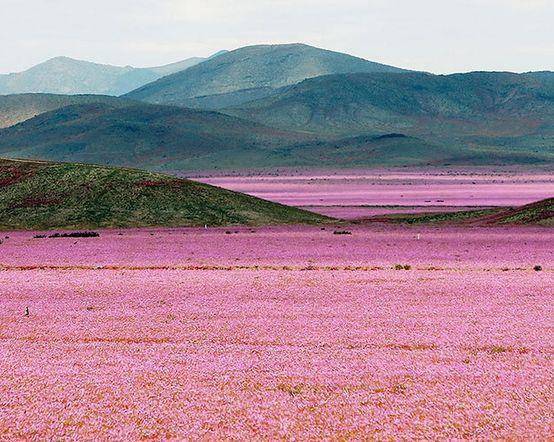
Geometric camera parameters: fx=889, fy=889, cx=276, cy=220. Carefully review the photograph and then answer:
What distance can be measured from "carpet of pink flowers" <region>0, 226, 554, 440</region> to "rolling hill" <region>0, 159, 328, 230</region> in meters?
24.2

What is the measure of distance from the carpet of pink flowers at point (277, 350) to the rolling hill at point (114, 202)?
24.2 m

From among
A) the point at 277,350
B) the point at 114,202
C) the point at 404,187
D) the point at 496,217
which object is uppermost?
the point at 114,202

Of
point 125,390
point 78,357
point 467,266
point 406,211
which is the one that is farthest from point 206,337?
point 406,211

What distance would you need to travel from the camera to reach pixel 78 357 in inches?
739

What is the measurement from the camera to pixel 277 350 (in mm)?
19359

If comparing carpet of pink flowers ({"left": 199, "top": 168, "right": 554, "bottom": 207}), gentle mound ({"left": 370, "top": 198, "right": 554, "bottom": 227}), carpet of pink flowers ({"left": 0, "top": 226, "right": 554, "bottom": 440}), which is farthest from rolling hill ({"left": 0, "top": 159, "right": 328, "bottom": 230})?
carpet of pink flowers ({"left": 0, "top": 226, "right": 554, "bottom": 440})

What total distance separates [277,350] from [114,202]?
4665cm

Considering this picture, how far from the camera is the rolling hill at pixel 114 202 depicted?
61344 millimetres

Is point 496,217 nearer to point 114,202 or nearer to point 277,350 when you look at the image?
point 114,202

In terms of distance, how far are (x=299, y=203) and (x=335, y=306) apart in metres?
67.9

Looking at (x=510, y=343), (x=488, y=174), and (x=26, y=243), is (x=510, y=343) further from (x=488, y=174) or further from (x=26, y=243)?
(x=488, y=174)

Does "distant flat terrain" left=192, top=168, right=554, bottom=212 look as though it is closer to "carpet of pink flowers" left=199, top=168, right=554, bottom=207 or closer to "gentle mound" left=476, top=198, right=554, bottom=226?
"carpet of pink flowers" left=199, top=168, right=554, bottom=207

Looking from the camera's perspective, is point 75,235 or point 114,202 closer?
point 75,235

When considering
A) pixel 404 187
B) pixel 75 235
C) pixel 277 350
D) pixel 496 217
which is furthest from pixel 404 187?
pixel 277 350
